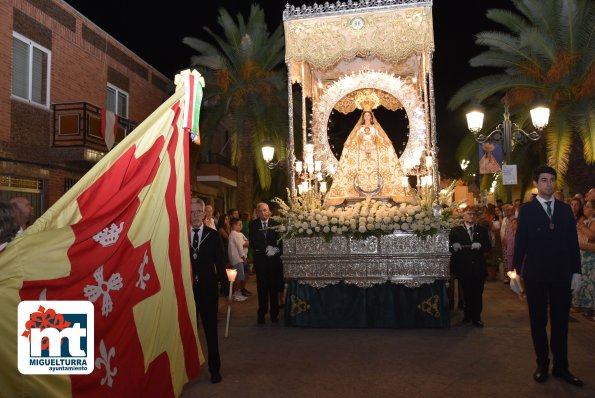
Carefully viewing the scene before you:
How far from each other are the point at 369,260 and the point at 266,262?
6.49 ft

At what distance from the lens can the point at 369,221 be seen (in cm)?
802

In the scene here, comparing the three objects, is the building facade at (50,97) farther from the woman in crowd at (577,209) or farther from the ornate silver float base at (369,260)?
the woman in crowd at (577,209)

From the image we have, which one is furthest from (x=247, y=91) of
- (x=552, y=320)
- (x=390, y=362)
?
(x=552, y=320)

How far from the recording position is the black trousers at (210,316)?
5.27m

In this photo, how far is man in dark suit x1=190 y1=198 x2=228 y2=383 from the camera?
17.4 ft

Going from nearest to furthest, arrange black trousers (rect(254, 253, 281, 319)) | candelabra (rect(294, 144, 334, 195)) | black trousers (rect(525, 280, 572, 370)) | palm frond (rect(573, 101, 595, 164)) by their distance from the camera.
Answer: black trousers (rect(525, 280, 572, 370)), black trousers (rect(254, 253, 281, 319)), candelabra (rect(294, 144, 334, 195)), palm frond (rect(573, 101, 595, 164))

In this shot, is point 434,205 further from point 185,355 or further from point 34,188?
point 34,188

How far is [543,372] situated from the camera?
526cm

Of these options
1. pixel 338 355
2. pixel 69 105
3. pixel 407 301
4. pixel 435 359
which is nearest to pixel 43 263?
pixel 338 355

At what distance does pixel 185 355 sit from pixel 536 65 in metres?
14.9

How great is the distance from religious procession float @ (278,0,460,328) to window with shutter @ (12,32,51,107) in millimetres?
9787

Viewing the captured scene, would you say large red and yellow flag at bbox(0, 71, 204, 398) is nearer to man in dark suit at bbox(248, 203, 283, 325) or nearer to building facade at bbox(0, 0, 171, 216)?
man in dark suit at bbox(248, 203, 283, 325)

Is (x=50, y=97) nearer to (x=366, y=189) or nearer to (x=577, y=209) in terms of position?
(x=366, y=189)

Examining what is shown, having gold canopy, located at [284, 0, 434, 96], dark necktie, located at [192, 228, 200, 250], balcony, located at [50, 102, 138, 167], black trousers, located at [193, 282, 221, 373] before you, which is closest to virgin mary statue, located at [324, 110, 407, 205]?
gold canopy, located at [284, 0, 434, 96]
